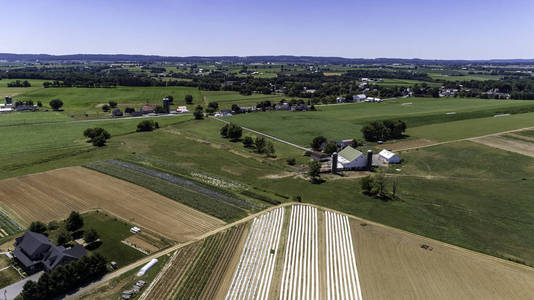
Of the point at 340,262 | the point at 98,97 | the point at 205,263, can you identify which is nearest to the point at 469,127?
the point at 340,262

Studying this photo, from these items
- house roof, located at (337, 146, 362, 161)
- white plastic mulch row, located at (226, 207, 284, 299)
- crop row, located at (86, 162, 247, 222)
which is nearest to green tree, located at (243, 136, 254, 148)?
house roof, located at (337, 146, 362, 161)

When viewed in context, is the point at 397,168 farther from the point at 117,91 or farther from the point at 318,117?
the point at 117,91

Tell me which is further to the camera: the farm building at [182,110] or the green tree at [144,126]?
the farm building at [182,110]

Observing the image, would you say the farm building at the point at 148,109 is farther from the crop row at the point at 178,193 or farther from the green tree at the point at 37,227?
the green tree at the point at 37,227

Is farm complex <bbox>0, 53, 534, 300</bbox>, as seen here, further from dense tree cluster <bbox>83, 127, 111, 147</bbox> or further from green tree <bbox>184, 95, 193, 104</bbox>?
green tree <bbox>184, 95, 193, 104</bbox>

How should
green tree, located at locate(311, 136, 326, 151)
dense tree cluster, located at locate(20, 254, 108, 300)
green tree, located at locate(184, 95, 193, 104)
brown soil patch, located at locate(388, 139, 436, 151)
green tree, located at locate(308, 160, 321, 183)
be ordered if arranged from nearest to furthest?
1. dense tree cluster, located at locate(20, 254, 108, 300)
2. green tree, located at locate(308, 160, 321, 183)
3. green tree, located at locate(311, 136, 326, 151)
4. brown soil patch, located at locate(388, 139, 436, 151)
5. green tree, located at locate(184, 95, 193, 104)

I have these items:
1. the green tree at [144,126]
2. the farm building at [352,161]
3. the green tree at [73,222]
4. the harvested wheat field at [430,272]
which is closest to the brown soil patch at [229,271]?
the harvested wheat field at [430,272]

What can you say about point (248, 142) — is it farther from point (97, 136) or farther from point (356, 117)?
point (356, 117)
